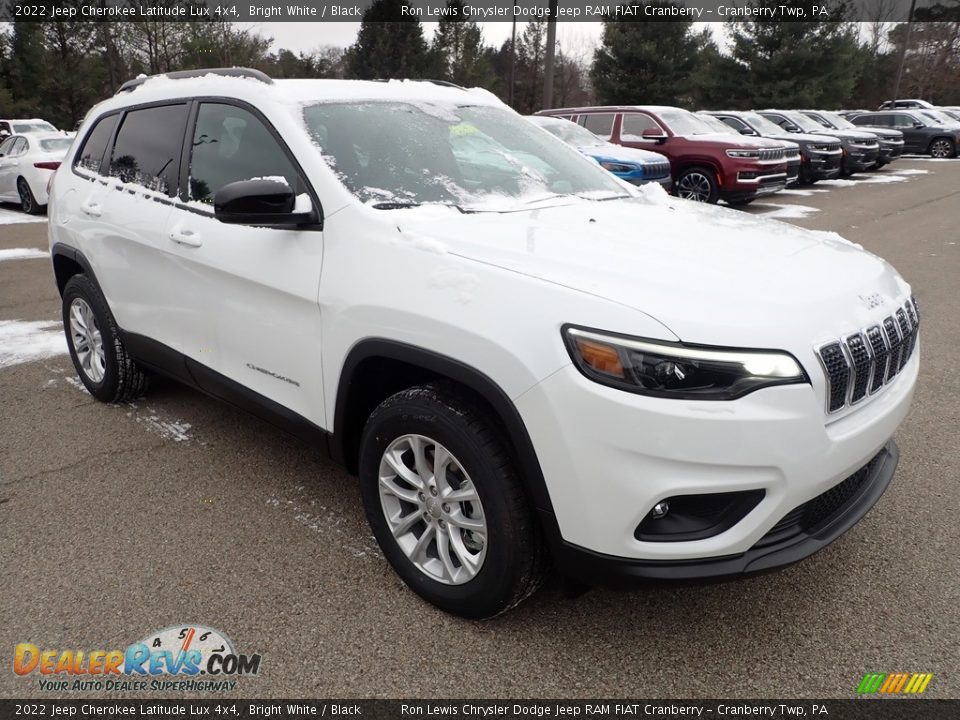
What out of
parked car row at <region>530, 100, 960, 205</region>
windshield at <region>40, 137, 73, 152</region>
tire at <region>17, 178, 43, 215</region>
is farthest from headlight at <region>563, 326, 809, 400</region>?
tire at <region>17, 178, 43, 215</region>

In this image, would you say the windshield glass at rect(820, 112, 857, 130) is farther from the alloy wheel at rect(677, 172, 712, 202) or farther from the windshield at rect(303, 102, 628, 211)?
the windshield at rect(303, 102, 628, 211)

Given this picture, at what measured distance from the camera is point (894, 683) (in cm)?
223

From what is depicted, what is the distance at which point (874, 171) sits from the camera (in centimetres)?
2147

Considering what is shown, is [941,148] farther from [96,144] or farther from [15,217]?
[96,144]

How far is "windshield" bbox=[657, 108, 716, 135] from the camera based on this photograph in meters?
12.9

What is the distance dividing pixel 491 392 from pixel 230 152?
6.10 ft

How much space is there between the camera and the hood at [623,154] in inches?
452

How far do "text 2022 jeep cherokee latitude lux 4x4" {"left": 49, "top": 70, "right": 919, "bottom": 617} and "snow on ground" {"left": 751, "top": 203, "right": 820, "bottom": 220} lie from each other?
399 inches

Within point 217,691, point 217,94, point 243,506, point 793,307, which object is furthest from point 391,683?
point 217,94

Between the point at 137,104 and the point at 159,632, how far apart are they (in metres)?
2.80

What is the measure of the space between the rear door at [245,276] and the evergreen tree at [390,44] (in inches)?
1469

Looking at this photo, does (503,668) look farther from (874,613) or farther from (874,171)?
(874,171)

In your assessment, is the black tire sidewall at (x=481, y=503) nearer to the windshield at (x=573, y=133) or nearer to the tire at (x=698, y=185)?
the windshield at (x=573, y=133)

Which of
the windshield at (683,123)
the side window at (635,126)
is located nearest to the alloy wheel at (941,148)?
the windshield at (683,123)
